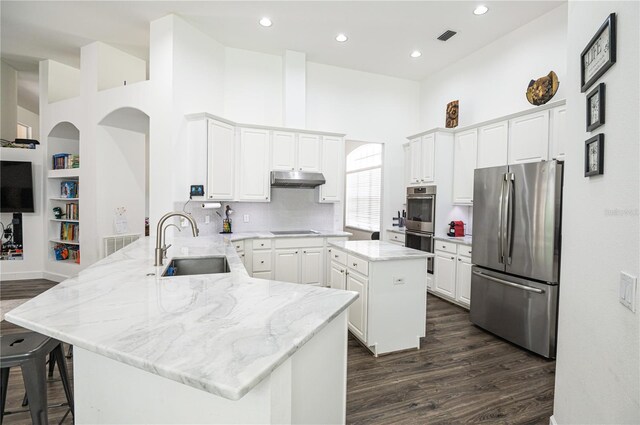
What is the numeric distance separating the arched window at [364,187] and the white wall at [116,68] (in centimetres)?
451

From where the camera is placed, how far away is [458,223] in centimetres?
452

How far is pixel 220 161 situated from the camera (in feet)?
13.6

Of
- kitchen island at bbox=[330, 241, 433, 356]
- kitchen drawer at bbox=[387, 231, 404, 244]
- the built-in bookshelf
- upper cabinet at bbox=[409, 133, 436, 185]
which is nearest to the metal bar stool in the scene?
kitchen island at bbox=[330, 241, 433, 356]

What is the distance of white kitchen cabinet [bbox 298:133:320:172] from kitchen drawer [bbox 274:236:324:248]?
1106mm

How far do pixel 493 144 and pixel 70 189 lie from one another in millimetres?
6613

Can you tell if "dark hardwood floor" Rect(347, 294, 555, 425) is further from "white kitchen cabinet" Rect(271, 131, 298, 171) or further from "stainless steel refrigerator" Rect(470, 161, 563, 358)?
"white kitchen cabinet" Rect(271, 131, 298, 171)

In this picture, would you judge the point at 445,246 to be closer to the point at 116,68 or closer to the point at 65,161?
the point at 116,68

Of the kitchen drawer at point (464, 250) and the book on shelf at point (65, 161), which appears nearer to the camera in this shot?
the kitchen drawer at point (464, 250)

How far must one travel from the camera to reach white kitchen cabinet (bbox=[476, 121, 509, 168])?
3.87m

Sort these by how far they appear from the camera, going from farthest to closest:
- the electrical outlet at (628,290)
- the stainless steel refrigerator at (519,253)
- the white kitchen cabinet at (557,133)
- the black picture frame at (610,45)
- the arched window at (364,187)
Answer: the arched window at (364,187) → the white kitchen cabinet at (557,133) → the stainless steel refrigerator at (519,253) → the black picture frame at (610,45) → the electrical outlet at (628,290)

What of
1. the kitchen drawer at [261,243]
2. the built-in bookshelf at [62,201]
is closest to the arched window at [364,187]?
the kitchen drawer at [261,243]

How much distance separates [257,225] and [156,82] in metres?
2.38

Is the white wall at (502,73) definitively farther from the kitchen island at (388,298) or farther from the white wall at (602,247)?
the kitchen island at (388,298)

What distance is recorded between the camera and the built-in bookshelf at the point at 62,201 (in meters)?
5.08
